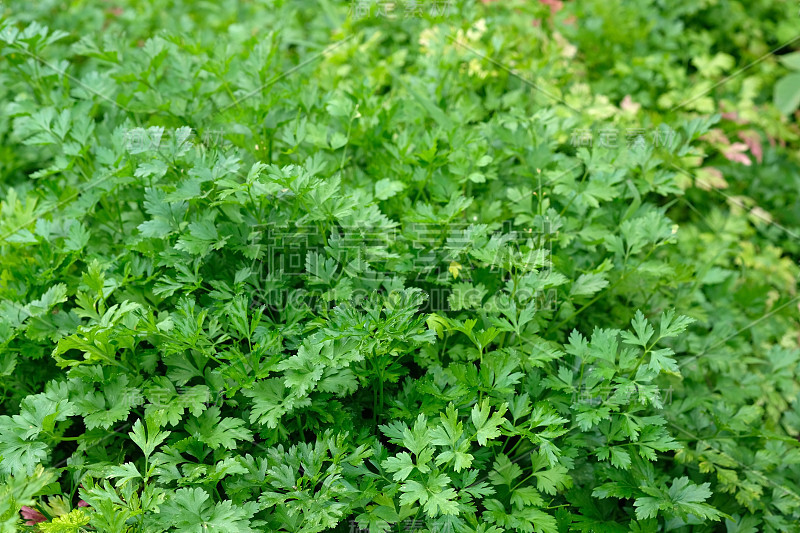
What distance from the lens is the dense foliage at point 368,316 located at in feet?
5.02

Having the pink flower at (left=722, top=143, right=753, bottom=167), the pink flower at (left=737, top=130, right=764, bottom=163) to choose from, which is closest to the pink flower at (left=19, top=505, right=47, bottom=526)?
the pink flower at (left=722, top=143, right=753, bottom=167)

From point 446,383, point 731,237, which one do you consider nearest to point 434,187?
point 446,383

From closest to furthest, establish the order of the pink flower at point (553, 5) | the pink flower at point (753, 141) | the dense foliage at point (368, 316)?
the dense foliage at point (368, 316)
the pink flower at point (753, 141)
the pink flower at point (553, 5)

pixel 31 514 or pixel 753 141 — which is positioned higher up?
pixel 753 141

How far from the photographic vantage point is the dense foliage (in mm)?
1531

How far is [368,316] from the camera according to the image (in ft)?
5.19

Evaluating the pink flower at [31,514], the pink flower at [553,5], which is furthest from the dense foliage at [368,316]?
the pink flower at [553,5]

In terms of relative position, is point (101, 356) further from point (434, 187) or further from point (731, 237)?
point (731, 237)

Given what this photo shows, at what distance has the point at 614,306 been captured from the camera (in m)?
2.09

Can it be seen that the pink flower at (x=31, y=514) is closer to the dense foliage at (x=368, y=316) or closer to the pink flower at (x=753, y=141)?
the dense foliage at (x=368, y=316)

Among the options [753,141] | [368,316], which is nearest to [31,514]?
[368,316]

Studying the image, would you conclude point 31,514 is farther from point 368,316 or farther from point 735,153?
point 735,153

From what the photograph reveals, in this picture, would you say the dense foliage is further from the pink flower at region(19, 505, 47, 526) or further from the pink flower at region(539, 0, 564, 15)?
the pink flower at region(539, 0, 564, 15)

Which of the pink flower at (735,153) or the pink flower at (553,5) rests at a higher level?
the pink flower at (553,5)
